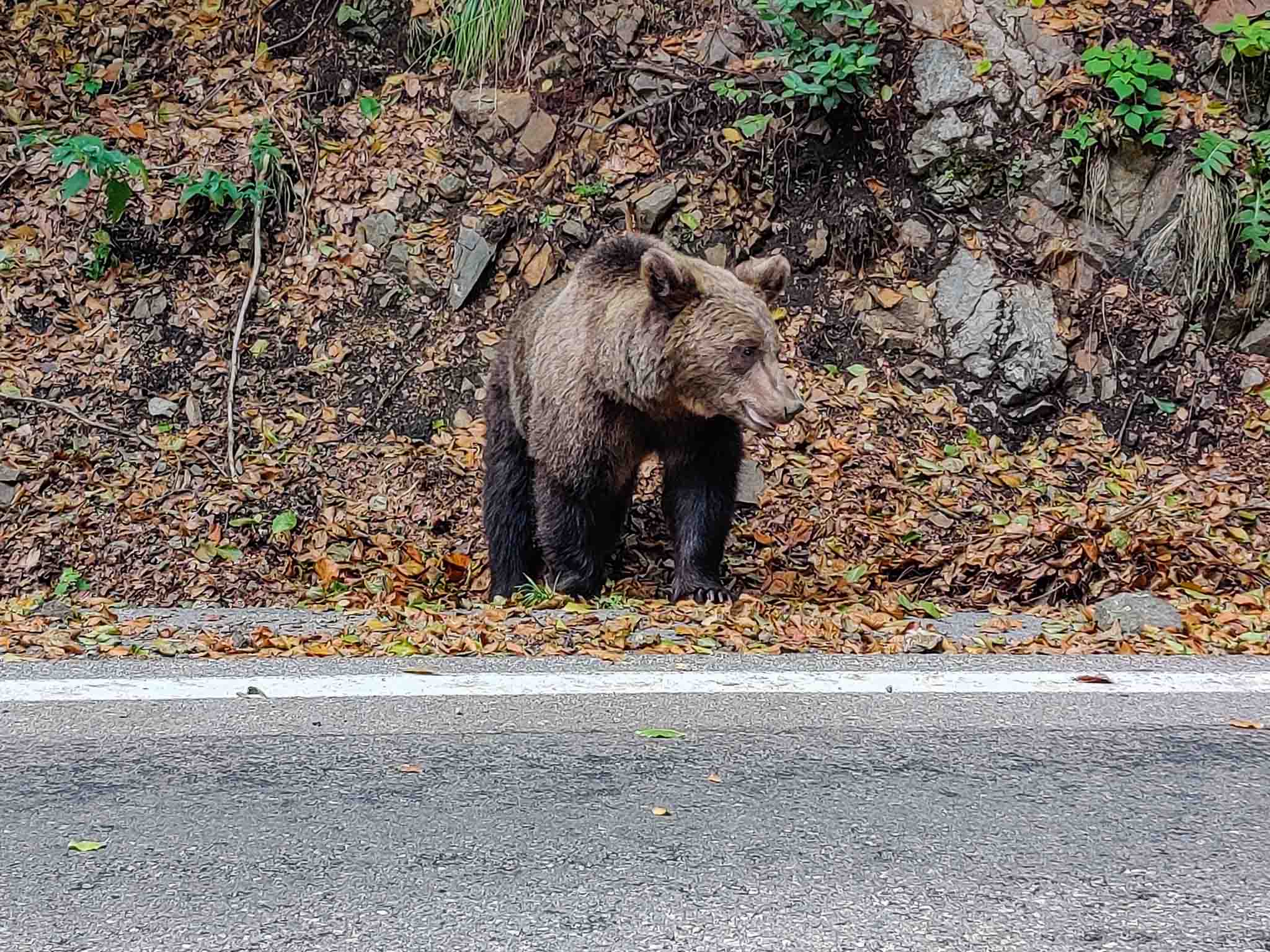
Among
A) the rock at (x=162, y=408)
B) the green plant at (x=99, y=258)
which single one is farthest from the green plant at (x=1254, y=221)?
the green plant at (x=99, y=258)

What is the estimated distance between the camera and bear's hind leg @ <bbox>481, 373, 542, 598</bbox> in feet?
23.4

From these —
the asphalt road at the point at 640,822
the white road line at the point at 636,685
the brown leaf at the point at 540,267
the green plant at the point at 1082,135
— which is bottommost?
the asphalt road at the point at 640,822

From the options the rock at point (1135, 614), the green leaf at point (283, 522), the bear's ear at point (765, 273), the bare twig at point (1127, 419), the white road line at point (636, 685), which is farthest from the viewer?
the bare twig at point (1127, 419)

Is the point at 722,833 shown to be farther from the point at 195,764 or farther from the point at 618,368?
the point at 618,368

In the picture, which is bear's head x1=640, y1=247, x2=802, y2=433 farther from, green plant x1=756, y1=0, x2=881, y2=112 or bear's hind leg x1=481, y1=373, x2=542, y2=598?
green plant x1=756, y1=0, x2=881, y2=112

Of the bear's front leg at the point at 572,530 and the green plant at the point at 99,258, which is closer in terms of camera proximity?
the bear's front leg at the point at 572,530

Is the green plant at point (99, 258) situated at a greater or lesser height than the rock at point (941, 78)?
lesser

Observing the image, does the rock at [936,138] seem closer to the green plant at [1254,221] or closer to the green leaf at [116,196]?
the green plant at [1254,221]

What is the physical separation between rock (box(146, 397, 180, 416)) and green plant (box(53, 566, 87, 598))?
5.00 ft

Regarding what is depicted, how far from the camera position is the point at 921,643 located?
4621 millimetres

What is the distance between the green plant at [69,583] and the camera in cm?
749

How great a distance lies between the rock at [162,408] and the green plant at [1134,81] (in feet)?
20.8

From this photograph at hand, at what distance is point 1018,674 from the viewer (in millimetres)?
4094

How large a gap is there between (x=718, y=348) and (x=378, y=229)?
4343 millimetres
